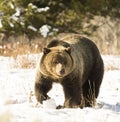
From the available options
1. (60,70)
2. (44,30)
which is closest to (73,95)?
(60,70)

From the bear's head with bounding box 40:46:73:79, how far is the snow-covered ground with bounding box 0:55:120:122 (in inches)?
14.7

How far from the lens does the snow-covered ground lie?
16.6 feet

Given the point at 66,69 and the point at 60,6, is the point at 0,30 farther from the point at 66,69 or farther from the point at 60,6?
the point at 66,69

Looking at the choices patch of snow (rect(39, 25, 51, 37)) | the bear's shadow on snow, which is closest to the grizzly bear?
the bear's shadow on snow

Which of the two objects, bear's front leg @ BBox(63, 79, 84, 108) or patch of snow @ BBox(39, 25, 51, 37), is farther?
patch of snow @ BBox(39, 25, 51, 37)

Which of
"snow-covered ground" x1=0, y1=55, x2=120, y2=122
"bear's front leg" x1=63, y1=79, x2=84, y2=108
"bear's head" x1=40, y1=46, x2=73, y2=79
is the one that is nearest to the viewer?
"snow-covered ground" x1=0, y1=55, x2=120, y2=122

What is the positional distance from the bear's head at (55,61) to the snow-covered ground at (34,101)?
1.22 feet

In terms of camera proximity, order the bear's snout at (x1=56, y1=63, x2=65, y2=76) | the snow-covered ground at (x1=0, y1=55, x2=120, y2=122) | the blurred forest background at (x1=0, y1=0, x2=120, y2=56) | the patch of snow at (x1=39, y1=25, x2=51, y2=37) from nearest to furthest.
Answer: the snow-covered ground at (x1=0, y1=55, x2=120, y2=122), the bear's snout at (x1=56, y1=63, x2=65, y2=76), the blurred forest background at (x1=0, y1=0, x2=120, y2=56), the patch of snow at (x1=39, y1=25, x2=51, y2=37)

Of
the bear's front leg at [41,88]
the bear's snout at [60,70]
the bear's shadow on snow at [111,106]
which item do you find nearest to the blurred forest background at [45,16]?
the bear's shadow on snow at [111,106]

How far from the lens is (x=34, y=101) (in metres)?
6.80

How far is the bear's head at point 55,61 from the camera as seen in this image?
20.6 feet

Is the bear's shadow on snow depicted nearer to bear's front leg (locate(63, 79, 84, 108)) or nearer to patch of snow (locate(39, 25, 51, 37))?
bear's front leg (locate(63, 79, 84, 108))

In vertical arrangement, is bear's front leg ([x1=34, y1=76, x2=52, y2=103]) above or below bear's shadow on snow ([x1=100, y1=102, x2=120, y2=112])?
above

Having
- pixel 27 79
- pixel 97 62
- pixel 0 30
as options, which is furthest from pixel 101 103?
pixel 0 30
